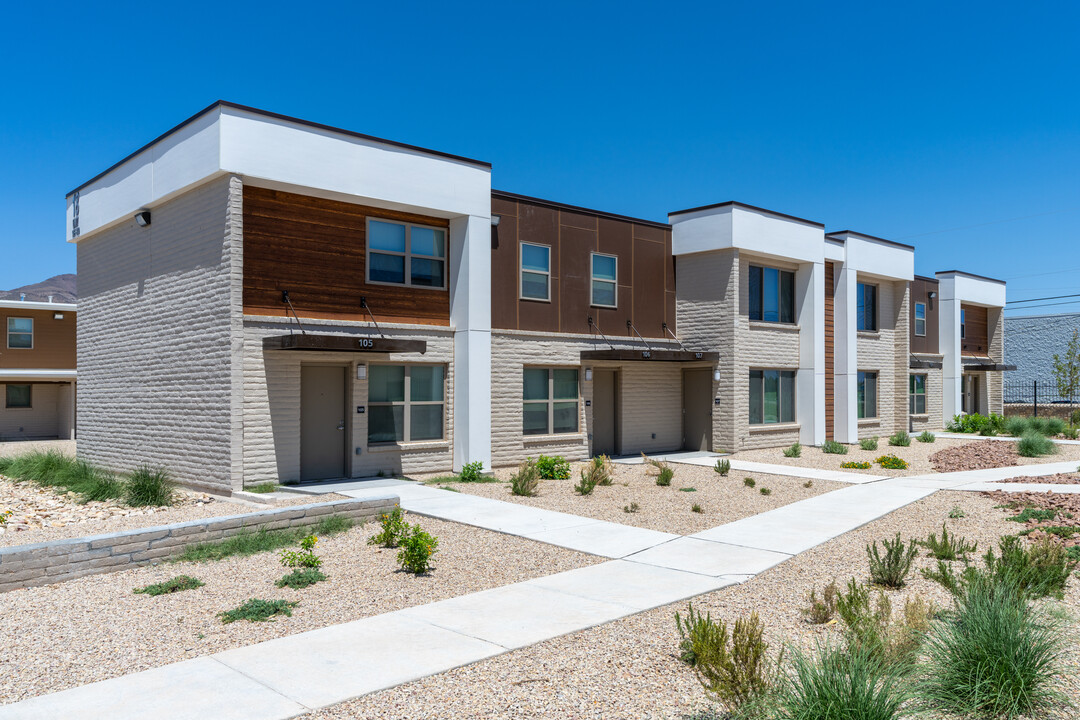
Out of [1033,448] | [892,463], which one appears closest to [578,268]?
[892,463]

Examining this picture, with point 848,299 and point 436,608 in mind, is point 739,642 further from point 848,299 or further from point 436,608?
point 848,299

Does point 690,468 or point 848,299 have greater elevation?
point 848,299

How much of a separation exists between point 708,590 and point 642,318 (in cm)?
1394

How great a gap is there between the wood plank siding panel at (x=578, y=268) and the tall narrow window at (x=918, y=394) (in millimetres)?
13883

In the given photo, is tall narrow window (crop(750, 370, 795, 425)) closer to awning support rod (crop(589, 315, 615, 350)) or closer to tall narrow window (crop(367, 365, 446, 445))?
awning support rod (crop(589, 315, 615, 350))

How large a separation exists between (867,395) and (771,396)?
584 centimetres

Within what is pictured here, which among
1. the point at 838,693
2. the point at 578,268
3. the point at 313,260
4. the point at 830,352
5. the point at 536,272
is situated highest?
the point at 578,268

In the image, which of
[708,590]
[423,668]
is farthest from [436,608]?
[708,590]

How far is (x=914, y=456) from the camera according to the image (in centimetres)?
2202

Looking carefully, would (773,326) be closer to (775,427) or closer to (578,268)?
(775,427)

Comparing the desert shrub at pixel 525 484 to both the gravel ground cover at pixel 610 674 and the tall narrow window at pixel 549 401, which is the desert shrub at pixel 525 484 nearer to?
the tall narrow window at pixel 549 401

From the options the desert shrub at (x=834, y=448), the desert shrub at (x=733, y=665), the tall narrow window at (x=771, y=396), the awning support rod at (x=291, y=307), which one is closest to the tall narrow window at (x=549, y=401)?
the awning support rod at (x=291, y=307)

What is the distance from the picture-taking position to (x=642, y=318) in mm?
21453

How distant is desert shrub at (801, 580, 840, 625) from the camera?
6922 millimetres
